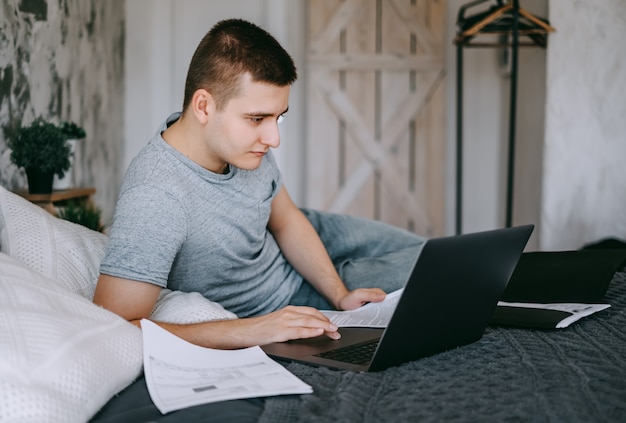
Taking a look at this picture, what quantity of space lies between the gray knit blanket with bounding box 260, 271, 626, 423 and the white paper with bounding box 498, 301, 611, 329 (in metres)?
0.07

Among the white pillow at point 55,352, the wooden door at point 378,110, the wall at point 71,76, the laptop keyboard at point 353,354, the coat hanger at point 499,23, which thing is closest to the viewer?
the white pillow at point 55,352

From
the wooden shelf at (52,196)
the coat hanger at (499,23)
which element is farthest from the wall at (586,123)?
the wooden shelf at (52,196)

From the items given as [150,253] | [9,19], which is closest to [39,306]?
[150,253]

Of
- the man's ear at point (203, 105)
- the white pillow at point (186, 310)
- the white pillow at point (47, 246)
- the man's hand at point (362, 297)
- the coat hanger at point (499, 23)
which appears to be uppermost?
the coat hanger at point (499, 23)

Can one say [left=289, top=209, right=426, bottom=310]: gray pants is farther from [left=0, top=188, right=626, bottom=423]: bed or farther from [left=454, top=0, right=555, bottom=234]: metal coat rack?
[left=454, top=0, right=555, bottom=234]: metal coat rack

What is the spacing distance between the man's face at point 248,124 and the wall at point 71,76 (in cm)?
118

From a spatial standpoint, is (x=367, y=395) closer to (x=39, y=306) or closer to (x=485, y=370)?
(x=485, y=370)

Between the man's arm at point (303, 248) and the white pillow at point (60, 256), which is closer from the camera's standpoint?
the white pillow at point (60, 256)

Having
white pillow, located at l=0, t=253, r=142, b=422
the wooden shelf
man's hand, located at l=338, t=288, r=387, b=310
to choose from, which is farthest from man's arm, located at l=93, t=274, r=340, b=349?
the wooden shelf

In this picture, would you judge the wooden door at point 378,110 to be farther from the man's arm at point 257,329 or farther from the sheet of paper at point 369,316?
the man's arm at point 257,329

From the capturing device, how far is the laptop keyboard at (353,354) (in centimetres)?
125

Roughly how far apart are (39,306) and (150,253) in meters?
0.45

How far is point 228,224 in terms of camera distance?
1807 mm

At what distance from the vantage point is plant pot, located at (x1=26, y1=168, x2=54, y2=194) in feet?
8.23
